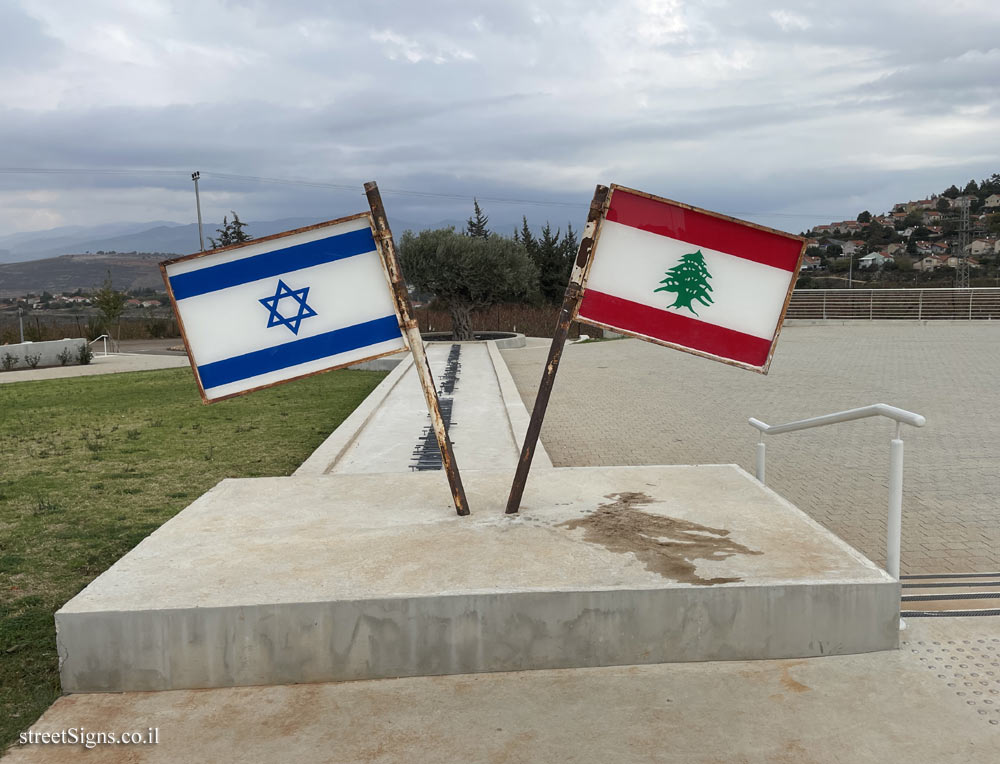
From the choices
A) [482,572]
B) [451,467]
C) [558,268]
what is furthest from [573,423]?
[558,268]

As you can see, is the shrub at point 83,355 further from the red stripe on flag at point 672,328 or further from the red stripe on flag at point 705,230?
the red stripe on flag at point 705,230

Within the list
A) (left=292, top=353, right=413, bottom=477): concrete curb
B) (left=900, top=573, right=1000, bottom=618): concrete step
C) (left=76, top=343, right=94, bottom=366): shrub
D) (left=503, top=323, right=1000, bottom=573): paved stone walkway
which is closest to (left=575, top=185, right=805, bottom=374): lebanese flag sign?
(left=900, top=573, right=1000, bottom=618): concrete step

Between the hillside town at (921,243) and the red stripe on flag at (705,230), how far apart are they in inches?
2146

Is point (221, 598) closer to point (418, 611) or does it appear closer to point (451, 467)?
point (418, 611)

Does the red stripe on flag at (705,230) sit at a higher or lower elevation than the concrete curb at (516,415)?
higher

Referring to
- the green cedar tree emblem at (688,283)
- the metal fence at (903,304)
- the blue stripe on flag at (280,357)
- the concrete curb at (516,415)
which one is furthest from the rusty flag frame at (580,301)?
the metal fence at (903,304)

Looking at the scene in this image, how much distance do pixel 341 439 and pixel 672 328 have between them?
17.1 feet

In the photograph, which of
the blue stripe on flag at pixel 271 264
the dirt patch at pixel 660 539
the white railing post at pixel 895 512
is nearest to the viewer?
the dirt patch at pixel 660 539

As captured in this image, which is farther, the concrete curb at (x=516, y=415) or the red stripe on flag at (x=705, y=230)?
the concrete curb at (x=516, y=415)

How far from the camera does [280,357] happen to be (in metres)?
4.97

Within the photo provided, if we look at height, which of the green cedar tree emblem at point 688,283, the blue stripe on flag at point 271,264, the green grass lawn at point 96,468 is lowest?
the green grass lawn at point 96,468

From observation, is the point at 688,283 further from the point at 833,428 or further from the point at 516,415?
the point at 833,428

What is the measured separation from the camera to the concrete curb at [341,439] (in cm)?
786

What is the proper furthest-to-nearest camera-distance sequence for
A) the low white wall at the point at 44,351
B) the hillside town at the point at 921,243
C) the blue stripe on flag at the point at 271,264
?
the hillside town at the point at 921,243 < the low white wall at the point at 44,351 < the blue stripe on flag at the point at 271,264
